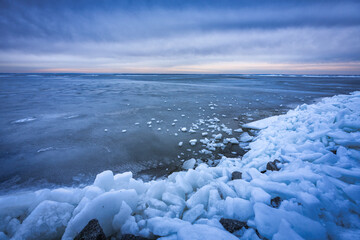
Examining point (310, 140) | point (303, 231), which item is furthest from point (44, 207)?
point (310, 140)

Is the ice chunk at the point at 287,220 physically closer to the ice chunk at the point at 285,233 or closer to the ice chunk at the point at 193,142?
the ice chunk at the point at 285,233

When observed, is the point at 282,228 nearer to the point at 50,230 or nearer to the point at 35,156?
the point at 50,230

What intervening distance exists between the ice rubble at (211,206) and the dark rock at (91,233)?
132 millimetres

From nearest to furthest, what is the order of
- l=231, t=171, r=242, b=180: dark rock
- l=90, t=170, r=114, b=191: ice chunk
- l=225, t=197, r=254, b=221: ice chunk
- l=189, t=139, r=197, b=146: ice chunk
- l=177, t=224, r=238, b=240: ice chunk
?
l=177, t=224, r=238, b=240: ice chunk < l=225, t=197, r=254, b=221: ice chunk < l=90, t=170, r=114, b=191: ice chunk < l=231, t=171, r=242, b=180: dark rock < l=189, t=139, r=197, b=146: ice chunk

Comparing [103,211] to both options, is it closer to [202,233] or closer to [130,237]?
[130,237]

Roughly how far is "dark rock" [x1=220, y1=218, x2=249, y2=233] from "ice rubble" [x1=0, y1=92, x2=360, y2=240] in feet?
0.13

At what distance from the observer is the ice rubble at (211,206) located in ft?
4.38

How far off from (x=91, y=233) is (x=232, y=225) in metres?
1.27

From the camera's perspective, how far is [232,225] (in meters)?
1.43

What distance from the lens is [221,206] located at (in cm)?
170

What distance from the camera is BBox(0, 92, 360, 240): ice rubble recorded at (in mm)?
1335

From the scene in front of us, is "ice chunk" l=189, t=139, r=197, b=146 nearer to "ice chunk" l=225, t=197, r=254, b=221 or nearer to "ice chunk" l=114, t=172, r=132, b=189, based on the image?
"ice chunk" l=114, t=172, r=132, b=189

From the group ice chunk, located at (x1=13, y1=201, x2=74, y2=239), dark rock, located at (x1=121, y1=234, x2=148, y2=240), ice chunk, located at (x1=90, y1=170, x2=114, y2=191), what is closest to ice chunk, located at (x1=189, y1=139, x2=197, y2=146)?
ice chunk, located at (x1=90, y1=170, x2=114, y2=191)

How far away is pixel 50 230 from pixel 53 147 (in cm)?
311
